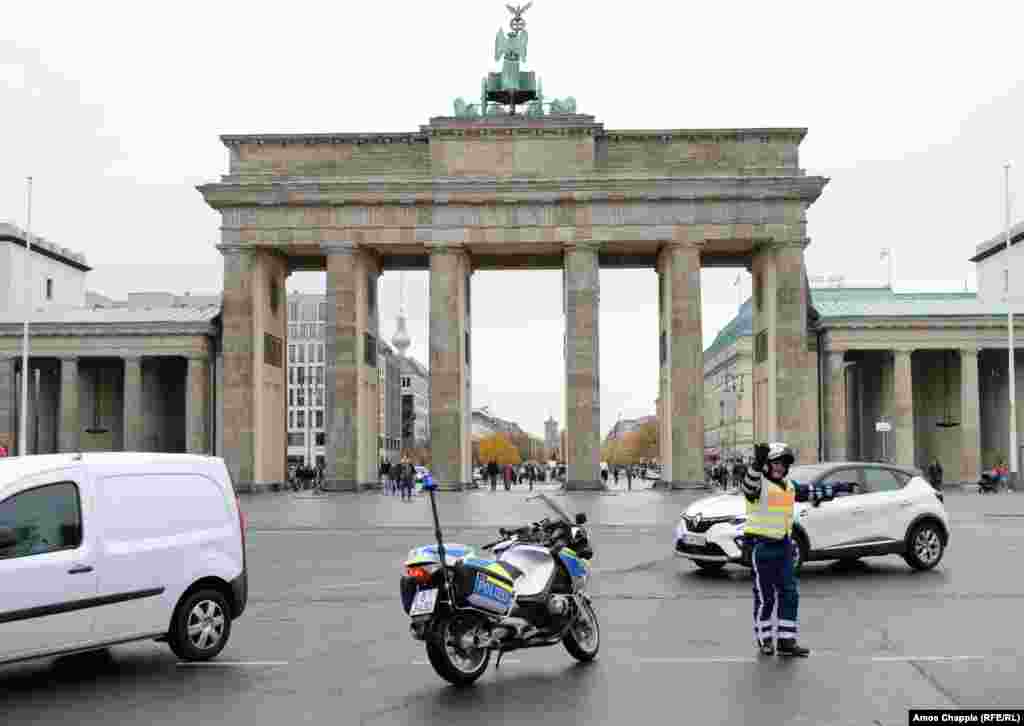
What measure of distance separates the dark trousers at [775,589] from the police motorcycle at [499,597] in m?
1.54

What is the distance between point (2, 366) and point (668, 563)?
4964 cm

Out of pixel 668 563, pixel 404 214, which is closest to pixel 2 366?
pixel 404 214

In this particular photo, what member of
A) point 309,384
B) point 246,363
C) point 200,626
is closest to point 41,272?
point 246,363

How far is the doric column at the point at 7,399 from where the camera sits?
5981 cm

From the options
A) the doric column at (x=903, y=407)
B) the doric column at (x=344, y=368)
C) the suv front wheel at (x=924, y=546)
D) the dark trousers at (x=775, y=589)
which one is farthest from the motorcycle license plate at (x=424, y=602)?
the doric column at (x=903, y=407)

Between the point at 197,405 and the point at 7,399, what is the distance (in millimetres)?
10084

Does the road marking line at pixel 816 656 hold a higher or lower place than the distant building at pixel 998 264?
lower

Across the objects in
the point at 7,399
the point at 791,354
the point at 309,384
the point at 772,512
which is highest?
the point at 309,384

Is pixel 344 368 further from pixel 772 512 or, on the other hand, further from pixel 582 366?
pixel 772 512

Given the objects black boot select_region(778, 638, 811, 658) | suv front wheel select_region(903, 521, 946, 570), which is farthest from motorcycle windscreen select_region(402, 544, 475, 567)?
suv front wheel select_region(903, 521, 946, 570)

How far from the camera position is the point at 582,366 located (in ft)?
175

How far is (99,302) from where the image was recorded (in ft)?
355

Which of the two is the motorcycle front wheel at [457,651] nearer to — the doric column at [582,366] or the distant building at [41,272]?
the doric column at [582,366]

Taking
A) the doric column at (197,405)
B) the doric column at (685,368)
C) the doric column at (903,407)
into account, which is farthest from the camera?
the doric column at (903,407)
